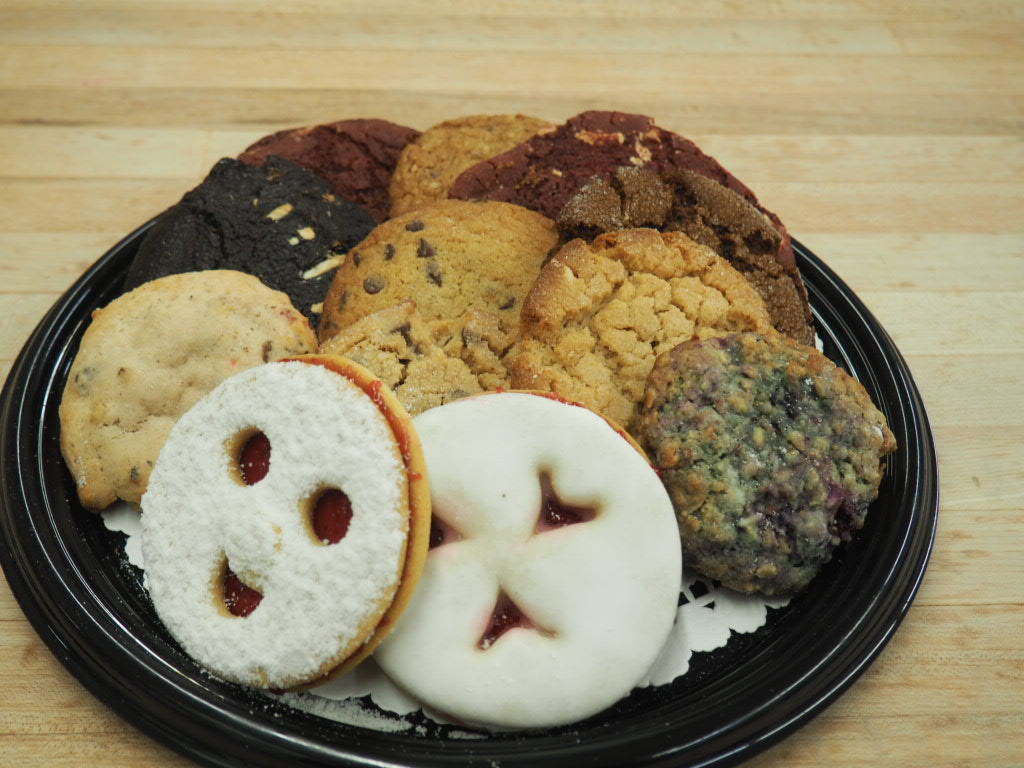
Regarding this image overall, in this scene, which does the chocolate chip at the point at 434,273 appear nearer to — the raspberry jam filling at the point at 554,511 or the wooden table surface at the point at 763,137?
the raspberry jam filling at the point at 554,511

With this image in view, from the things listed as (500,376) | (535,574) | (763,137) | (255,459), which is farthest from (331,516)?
(763,137)

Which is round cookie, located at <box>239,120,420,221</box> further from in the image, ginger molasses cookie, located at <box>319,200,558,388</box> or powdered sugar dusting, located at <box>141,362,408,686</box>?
powdered sugar dusting, located at <box>141,362,408,686</box>

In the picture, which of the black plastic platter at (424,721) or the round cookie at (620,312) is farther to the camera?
the round cookie at (620,312)

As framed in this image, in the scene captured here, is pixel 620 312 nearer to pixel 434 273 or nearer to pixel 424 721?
pixel 434 273

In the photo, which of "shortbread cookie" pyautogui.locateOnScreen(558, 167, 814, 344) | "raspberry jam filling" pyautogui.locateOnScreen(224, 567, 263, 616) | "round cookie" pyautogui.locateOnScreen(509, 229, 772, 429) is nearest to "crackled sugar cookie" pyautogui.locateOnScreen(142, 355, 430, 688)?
"raspberry jam filling" pyautogui.locateOnScreen(224, 567, 263, 616)

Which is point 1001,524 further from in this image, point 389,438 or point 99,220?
point 99,220

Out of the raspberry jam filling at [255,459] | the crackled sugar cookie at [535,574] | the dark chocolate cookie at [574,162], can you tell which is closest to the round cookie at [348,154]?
the dark chocolate cookie at [574,162]
